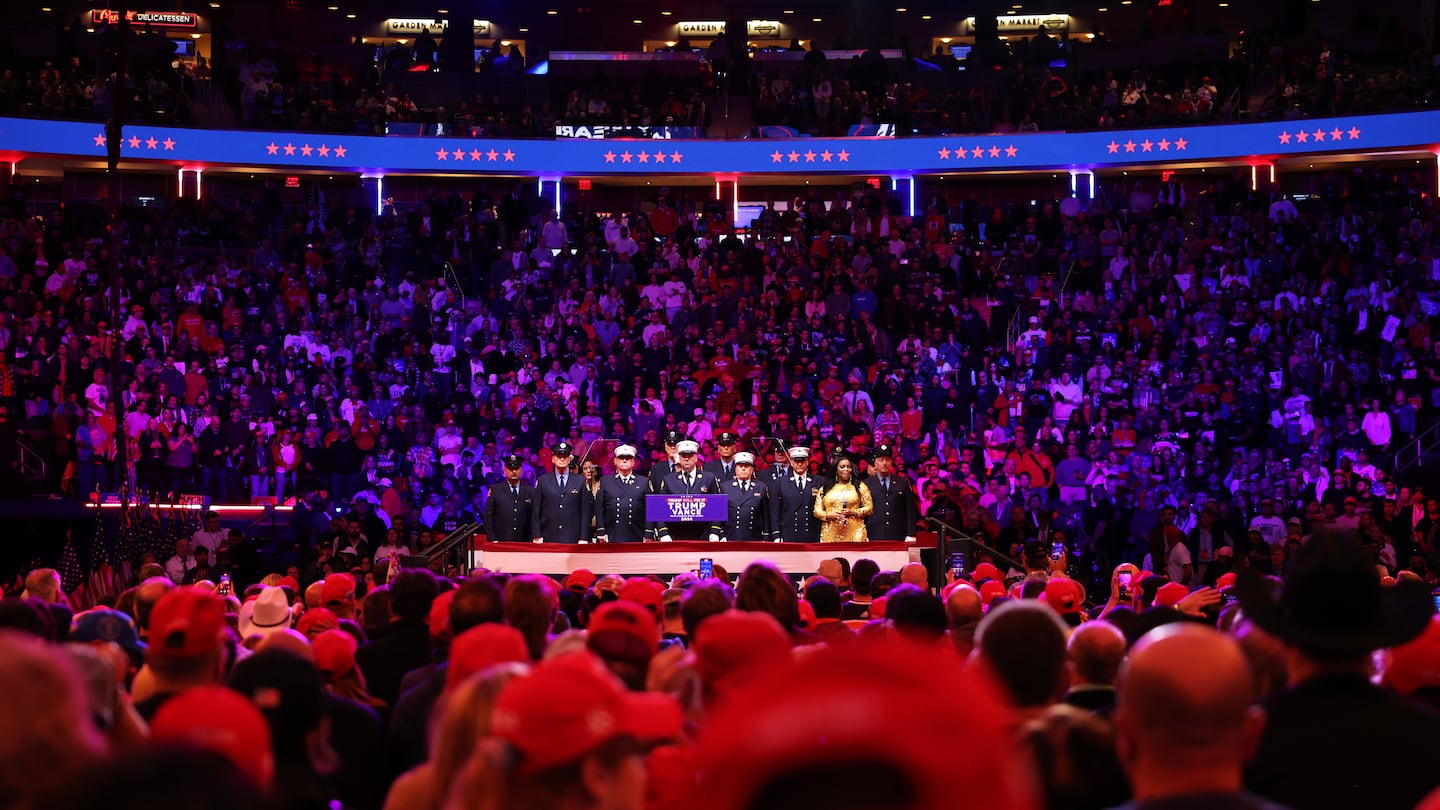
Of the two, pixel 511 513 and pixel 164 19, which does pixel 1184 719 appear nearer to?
pixel 511 513

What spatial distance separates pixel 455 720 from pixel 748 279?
2600 centimetres

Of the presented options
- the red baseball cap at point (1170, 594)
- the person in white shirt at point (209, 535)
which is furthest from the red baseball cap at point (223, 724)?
the person in white shirt at point (209, 535)

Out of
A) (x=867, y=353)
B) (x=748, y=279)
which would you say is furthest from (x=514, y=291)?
(x=867, y=353)

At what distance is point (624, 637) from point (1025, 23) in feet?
127

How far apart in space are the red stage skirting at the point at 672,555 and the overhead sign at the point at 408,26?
1061 inches

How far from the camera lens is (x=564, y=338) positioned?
2717 cm

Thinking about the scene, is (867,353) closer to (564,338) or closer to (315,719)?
(564,338)

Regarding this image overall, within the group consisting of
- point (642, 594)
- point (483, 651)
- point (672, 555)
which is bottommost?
point (672, 555)

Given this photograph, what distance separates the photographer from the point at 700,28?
42.4 metres

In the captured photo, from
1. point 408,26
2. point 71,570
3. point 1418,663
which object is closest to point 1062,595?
point 1418,663

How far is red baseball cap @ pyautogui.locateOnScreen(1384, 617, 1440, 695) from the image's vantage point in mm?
5703

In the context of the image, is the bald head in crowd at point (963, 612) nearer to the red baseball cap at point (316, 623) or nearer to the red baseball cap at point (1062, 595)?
the red baseball cap at point (1062, 595)

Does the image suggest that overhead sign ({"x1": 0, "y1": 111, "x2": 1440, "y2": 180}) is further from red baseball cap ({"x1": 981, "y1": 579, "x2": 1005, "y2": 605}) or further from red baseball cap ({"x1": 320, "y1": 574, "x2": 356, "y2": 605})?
red baseball cap ({"x1": 320, "y1": 574, "x2": 356, "y2": 605})

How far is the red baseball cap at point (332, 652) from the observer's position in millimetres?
6121
